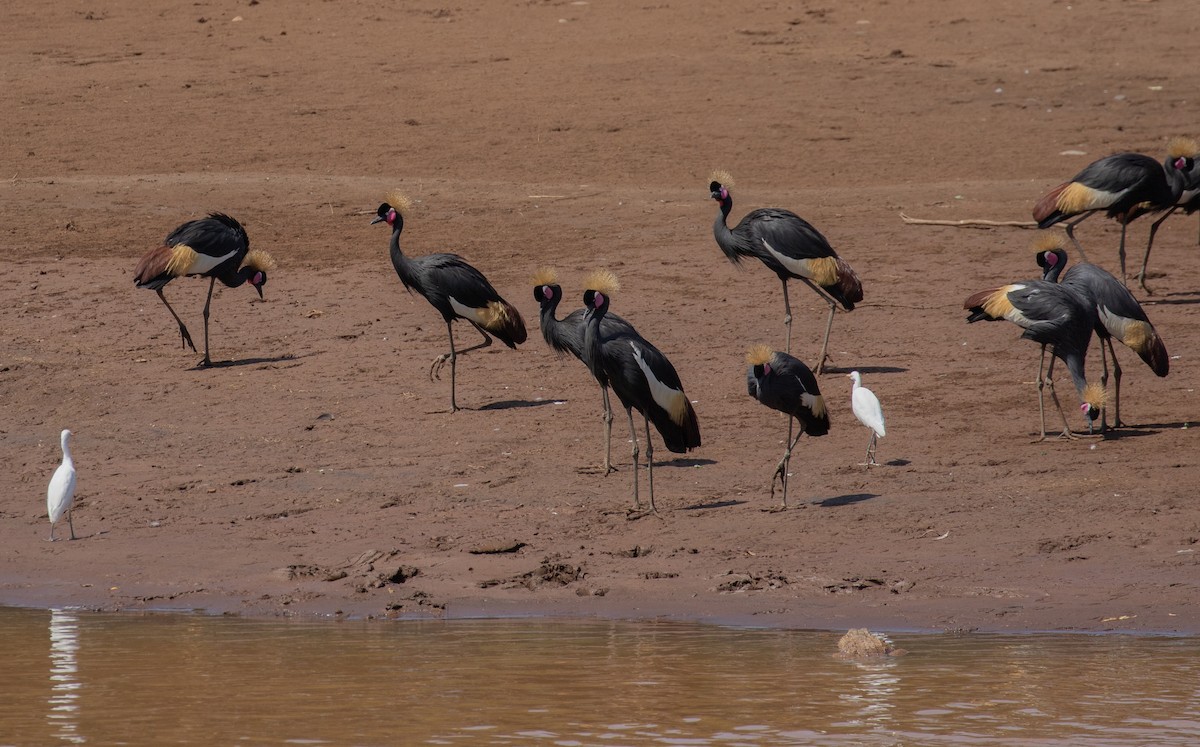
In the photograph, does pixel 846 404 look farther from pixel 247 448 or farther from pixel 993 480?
pixel 247 448

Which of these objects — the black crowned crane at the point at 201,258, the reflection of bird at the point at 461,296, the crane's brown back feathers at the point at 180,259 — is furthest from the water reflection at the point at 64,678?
the crane's brown back feathers at the point at 180,259

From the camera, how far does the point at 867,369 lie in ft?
40.2

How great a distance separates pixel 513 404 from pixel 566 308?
2.38 metres

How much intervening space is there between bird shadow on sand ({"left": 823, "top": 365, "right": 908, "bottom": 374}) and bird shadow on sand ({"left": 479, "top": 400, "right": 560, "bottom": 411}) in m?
2.12

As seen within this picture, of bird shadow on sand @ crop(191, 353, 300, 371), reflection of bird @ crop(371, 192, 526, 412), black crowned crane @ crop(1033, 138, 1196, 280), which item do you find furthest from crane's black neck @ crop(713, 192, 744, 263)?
bird shadow on sand @ crop(191, 353, 300, 371)

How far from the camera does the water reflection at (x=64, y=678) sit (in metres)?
6.15

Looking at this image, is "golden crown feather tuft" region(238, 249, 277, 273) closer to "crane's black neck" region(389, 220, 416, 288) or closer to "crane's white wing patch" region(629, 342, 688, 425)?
"crane's black neck" region(389, 220, 416, 288)

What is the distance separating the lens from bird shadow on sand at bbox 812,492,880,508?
30.6 ft

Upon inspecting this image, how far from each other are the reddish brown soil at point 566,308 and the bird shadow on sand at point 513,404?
50 mm

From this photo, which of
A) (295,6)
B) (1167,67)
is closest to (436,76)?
(295,6)

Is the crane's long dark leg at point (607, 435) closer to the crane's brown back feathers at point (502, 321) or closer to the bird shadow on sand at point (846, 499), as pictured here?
the bird shadow on sand at point (846, 499)

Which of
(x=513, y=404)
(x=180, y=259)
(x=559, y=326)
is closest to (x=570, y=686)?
(x=559, y=326)

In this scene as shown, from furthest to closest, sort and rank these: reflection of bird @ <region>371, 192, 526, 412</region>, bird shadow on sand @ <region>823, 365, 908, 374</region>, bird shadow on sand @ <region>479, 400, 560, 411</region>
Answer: bird shadow on sand @ <region>823, 365, 908, 374</region>
reflection of bird @ <region>371, 192, 526, 412</region>
bird shadow on sand @ <region>479, 400, 560, 411</region>

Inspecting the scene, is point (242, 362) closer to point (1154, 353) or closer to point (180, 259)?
point (180, 259)
